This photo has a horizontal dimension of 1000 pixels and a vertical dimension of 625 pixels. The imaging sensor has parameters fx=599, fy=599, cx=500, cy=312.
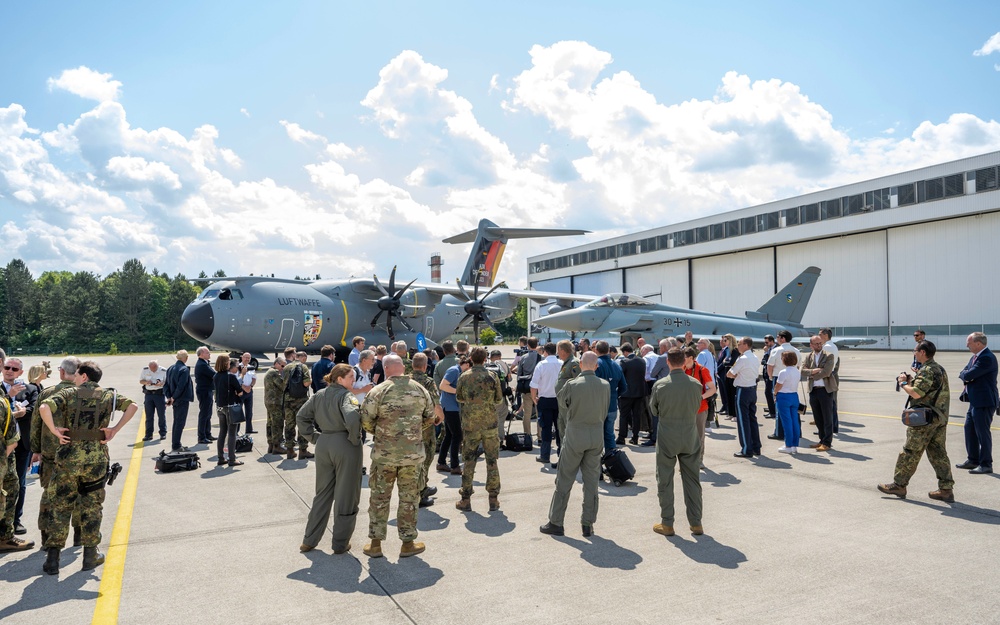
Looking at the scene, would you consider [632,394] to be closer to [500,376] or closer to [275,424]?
[500,376]

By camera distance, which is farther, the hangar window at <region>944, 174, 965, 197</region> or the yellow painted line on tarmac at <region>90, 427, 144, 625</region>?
the hangar window at <region>944, 174, 965, 197</region>

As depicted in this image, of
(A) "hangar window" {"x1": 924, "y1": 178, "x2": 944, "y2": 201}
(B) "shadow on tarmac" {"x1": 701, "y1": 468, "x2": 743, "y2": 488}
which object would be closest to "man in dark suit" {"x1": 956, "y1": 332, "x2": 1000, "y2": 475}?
(B) "shadow on tarmac" {"x1": 701, "y1": 468, "x2": 743, "y2": 488}

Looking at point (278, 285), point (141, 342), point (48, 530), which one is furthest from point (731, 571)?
point (141, 342)

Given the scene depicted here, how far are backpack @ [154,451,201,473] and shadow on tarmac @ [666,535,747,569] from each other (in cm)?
699

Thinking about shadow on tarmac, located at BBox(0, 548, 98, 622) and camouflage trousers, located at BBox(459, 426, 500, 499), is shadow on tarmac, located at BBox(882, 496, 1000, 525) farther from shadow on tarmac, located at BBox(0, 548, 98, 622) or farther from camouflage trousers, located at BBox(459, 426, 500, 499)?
shadow on tarmac, located at BBox(0, 548, 98, 622)

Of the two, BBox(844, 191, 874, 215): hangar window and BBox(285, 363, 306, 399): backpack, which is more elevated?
BBox(844, 191, 874, 215): hangar window

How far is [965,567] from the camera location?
4883 mm

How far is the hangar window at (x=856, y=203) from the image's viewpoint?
1650 inches

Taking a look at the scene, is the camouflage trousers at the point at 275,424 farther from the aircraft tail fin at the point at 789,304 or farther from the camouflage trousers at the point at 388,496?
the aircraft tail fin at the point at 789,304

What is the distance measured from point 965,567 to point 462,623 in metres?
4.13

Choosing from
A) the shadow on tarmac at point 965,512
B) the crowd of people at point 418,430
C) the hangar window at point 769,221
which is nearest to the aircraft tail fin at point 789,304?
the crowd of people at point 418,430

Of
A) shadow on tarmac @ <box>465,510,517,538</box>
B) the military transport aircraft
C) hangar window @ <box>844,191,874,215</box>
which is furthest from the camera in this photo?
hangar window @ <box>844,191,874,215</box>

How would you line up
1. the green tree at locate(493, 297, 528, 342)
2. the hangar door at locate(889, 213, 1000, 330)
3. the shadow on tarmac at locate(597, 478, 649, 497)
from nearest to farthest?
the shadow on tarmac at locate(597, 478, 649, 497)
the hangar door at locate(889, 213, 1000, 330)
the green tree at locate(493, 297, 528, 342)

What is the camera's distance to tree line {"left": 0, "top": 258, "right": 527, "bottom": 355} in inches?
2714
